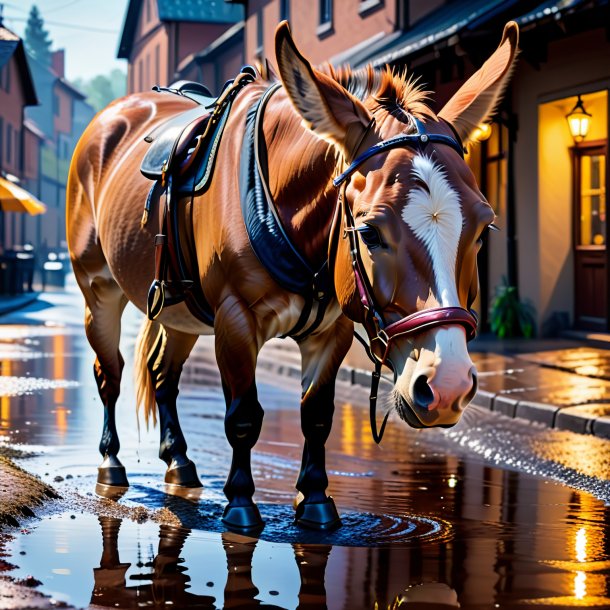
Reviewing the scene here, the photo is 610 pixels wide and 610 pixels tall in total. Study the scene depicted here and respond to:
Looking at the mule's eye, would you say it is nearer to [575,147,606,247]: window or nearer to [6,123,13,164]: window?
[575,147,606,247]: window

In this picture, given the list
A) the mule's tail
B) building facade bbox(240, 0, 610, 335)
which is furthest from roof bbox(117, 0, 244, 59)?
the mule's tail

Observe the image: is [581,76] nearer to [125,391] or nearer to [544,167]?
[544,167]

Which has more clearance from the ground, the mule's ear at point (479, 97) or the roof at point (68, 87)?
the roof at point (68, 87)

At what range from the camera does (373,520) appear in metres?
6.37

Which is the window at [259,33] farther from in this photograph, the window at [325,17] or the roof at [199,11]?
the roof at [199,11]

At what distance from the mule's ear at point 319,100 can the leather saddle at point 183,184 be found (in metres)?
1.19

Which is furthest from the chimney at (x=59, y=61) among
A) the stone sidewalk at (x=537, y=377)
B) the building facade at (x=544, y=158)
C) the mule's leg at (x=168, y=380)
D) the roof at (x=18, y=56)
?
the mule's leg at (x=168, y=380)

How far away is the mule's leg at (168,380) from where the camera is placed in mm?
7570

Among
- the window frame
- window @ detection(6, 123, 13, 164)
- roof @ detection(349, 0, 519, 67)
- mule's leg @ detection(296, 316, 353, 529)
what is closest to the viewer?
mule's leg @ detection(296, 316, 353, 529)

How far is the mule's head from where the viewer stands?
456cm

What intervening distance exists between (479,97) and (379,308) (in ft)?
3.52

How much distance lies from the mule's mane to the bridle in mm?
145

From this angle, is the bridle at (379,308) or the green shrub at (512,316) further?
the green shrub at (512,316)

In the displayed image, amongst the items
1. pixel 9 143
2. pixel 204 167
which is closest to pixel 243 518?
pixel 204 167
